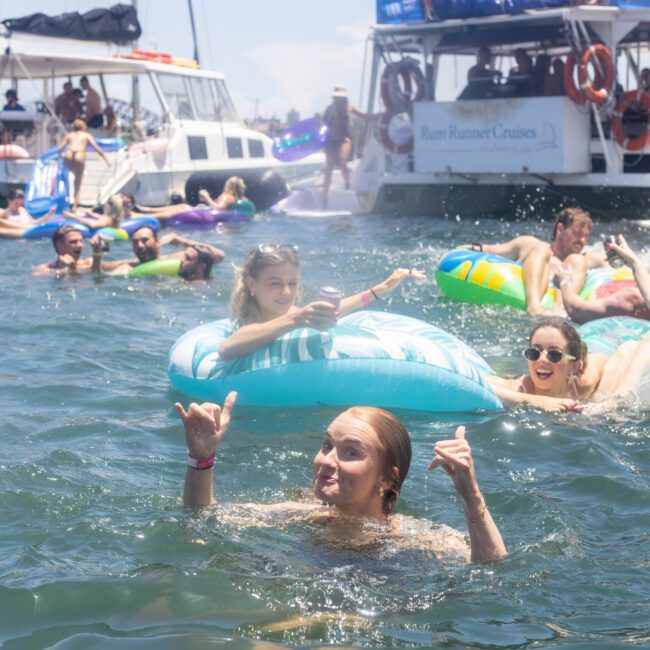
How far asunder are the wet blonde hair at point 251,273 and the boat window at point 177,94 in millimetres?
15131

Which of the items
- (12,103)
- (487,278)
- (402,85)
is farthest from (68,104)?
(487,278)

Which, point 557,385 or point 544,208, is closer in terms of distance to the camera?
point 557,385

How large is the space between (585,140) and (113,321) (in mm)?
10472

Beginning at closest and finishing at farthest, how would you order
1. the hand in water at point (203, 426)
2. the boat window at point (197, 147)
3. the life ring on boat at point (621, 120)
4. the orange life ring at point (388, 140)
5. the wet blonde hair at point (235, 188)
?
the hand in water at point (203, 426)
the life ring on boat at point (621, 120)
the wet blonde hair at point (235, 188)
the orange life ring at point (388, 140)
the boat window at point (197, 147)

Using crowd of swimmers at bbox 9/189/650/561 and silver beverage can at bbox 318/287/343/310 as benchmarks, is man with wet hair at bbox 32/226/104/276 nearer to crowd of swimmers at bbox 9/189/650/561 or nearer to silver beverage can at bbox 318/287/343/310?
crowd of swimmers at bbox 9/189/650/561

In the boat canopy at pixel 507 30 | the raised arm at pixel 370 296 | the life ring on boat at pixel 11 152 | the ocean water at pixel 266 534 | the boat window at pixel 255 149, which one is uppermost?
the boat canopy at pixel 507 30

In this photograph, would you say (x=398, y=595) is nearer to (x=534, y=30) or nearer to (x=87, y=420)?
(x=87, y=420)

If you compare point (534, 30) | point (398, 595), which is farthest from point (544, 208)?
point (398, 595)

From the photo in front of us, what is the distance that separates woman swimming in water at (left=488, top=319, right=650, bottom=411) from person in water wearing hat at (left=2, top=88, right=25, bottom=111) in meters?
16.3

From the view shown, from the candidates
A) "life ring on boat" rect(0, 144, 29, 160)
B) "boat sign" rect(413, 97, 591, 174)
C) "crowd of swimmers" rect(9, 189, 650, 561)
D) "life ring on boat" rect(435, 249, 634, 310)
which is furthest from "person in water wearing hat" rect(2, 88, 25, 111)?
"life ring on boat" rect(435, 249, 634, 310)

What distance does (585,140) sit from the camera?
17.5 meters

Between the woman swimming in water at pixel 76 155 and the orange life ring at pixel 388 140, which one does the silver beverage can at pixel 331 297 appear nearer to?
the woman swimming in water at pixel 76 155

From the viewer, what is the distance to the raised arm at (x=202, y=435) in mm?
3812

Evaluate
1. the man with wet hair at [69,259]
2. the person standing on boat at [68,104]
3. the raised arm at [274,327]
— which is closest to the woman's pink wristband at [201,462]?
the raised arm at [274,327]
